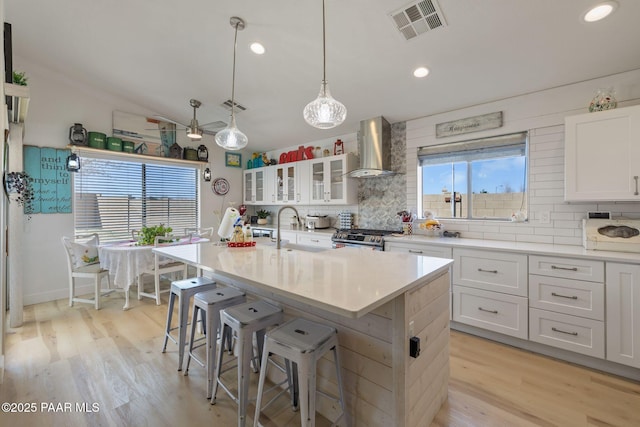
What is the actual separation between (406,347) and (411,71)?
8.21 ft

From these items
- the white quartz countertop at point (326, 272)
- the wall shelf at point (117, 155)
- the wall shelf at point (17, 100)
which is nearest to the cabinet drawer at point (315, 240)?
the white quartz countertop at point (326, 272)

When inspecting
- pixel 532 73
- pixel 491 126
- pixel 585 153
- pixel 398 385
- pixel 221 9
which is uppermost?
pixel 221 9

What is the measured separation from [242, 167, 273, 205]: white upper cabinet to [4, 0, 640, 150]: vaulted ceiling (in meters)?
1.57

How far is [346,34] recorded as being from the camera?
232 cm

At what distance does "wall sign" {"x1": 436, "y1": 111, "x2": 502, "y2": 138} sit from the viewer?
9.62 ft

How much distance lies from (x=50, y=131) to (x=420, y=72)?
4727mm

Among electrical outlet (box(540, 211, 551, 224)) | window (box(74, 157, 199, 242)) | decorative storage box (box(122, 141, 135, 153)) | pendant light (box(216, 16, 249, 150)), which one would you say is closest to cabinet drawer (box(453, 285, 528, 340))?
electrical outlet (box(540, 211, 551, 224))

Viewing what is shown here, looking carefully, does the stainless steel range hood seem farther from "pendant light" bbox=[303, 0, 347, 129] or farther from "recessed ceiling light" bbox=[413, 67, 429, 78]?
"pendant light" bbox=[303, 0, 347, 129]

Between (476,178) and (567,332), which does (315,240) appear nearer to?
(476,178)

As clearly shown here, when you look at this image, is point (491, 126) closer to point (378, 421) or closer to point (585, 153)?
point (585, 153)

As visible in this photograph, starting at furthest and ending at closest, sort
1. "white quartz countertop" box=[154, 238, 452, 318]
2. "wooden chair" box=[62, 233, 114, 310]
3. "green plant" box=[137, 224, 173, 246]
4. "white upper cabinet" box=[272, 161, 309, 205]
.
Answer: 1. "white upper cabinet" box=[272, 161, 309, 205]
2. "green plant" box=[137, 224, 173, 246]
3. "wooden chair" box=[62, 233, 114, 310]
4. "white quartz countertop" box=[154, 238, 452, 318]

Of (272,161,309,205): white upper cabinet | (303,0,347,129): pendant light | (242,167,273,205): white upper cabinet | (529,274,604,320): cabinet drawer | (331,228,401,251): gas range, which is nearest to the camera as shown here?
(303,0,347,129): pendant light

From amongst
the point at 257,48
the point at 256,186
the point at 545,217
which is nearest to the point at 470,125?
the point at 545,217

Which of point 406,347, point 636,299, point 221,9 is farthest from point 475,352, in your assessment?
point 221,9
